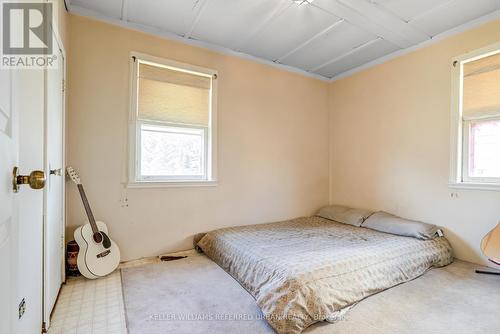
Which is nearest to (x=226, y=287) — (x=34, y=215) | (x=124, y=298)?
(x=124, y=298)

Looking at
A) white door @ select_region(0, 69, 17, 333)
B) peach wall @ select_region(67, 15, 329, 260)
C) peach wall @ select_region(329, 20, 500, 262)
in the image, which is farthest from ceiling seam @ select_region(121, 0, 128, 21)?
peach wall @ select_region(329, 20, 500, 262)

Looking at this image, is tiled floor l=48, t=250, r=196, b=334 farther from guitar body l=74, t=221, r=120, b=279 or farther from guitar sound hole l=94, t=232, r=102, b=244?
guitar sound hole l=94, t=232, r=102, b=244

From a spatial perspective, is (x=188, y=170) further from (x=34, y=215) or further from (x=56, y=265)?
(x=34, y=215)

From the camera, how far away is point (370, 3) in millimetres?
2342

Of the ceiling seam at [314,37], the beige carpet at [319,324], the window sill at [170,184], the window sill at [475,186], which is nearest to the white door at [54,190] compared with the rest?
the beige carpet at [319,324]

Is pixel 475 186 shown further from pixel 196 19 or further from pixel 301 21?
pixel 196 19

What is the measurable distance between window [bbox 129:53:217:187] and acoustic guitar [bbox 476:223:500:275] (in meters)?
2.83

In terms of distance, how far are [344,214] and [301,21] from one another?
2.51m

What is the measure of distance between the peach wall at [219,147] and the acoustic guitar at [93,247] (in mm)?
144

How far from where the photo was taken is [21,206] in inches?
44.4

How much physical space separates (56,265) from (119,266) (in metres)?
0.67

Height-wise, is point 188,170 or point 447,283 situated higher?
point 188,170

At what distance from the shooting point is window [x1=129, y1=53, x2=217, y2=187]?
2.74 metres

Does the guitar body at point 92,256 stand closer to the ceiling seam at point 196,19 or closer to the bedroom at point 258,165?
the bedroom at point 258,165
